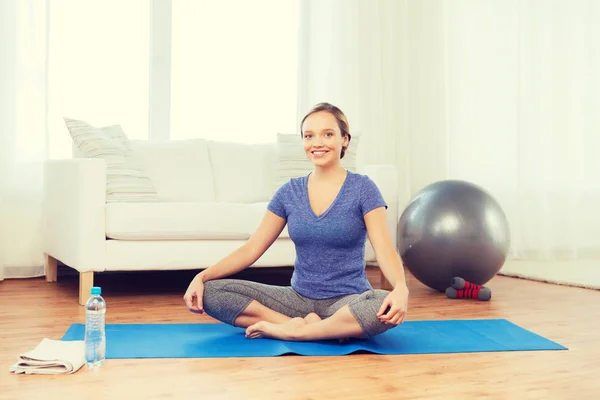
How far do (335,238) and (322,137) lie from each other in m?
0.33

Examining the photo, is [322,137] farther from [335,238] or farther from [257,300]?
[257,300]

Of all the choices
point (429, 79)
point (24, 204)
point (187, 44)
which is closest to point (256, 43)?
point (187, 44)

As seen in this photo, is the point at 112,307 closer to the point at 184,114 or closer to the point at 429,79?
the point at 184,114

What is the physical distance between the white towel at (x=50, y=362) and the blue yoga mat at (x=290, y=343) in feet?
0.42

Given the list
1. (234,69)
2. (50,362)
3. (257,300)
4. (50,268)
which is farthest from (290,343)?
(234,69)

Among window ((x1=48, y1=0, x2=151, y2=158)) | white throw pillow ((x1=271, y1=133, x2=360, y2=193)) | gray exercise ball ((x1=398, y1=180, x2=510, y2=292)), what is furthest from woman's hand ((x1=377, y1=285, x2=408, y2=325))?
window ((x1=48, y1=0, x2=151, y2=158))

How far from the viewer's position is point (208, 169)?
4176mm

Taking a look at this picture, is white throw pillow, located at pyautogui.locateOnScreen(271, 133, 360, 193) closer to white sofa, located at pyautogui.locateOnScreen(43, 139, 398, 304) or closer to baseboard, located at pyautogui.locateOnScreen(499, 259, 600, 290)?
white sofa, located at pyautogui.locateOnScreen(43, 139, 398, 304)

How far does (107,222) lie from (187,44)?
6.06ft

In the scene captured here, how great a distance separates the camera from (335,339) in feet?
7.94

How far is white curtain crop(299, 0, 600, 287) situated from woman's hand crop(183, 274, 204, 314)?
2.77 meters

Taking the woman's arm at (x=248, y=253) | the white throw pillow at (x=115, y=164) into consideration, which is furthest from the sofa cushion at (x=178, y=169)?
the woman's arm at (x=248, y=253)

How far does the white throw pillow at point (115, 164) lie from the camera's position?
365 centimetres

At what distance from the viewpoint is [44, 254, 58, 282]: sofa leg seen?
4.03 m
